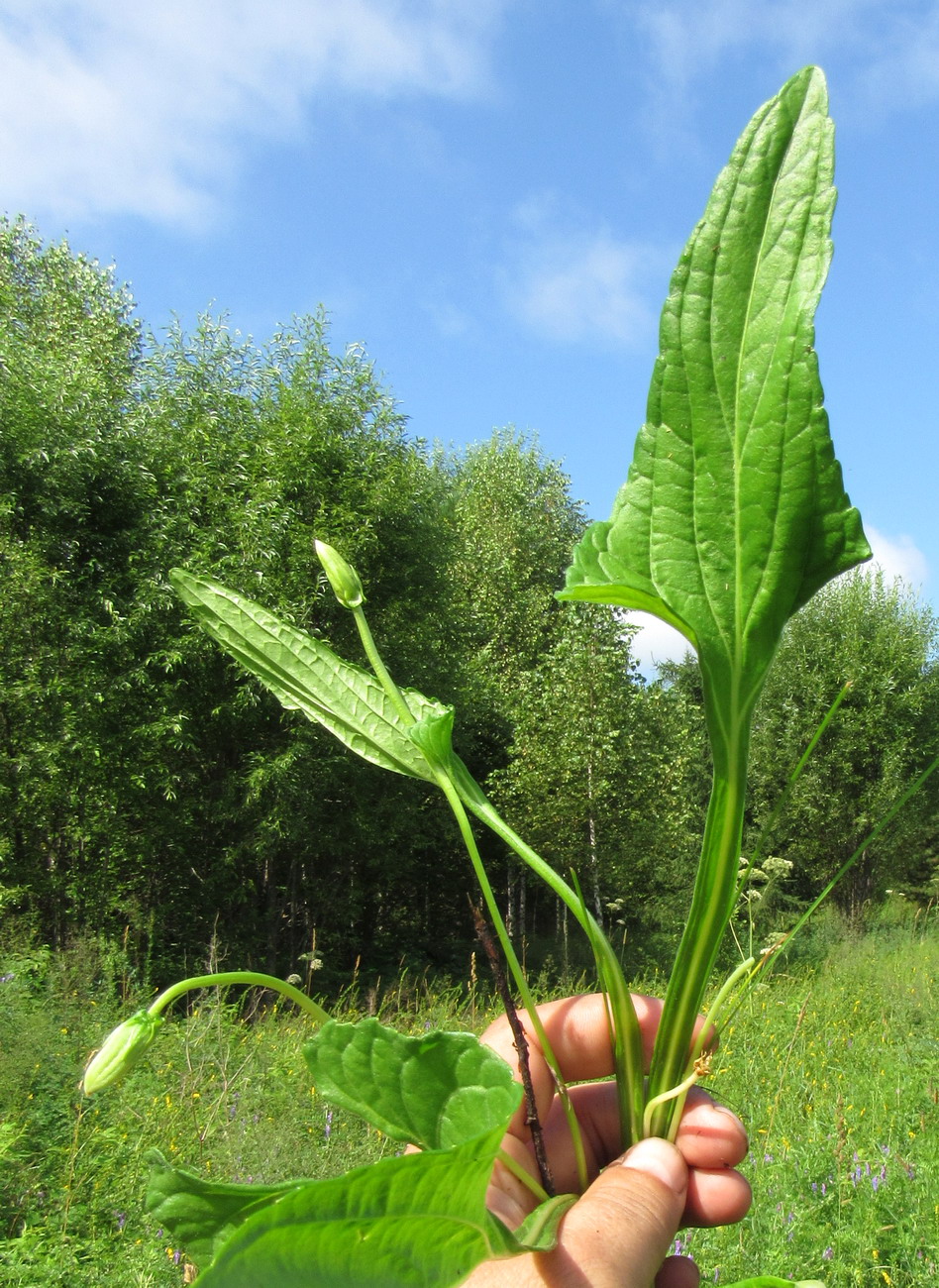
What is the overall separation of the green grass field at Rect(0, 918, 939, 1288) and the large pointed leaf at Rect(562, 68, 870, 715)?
7.21 feet

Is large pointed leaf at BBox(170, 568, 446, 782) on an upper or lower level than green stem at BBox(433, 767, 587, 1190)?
upper

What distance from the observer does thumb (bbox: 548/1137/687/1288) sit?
530 millimetres

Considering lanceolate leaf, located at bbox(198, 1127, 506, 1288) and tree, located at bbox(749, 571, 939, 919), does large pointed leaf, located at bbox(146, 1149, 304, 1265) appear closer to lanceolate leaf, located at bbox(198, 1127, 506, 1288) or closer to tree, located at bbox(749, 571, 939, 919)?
lanceolate leaf, located at bbox(198, 1127, 506, 1288)

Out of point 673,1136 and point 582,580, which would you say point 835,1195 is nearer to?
point 673,1136

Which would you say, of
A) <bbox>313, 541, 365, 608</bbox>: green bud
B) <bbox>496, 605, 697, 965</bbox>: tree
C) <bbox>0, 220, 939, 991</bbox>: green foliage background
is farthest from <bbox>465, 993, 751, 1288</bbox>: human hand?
<bbox>496, 605, 697, 965</bbox>: tree

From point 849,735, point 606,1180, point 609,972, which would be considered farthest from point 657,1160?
point 849,735

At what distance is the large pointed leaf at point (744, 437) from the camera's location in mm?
422

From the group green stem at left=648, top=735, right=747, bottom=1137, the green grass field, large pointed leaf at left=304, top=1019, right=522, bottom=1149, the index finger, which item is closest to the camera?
large pointed leaf at left=304, top=1019, right=522, bottom=1149

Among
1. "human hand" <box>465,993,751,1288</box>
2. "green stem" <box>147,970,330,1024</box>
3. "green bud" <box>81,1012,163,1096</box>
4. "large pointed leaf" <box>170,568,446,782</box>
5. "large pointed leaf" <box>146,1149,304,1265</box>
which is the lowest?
"human hand" <box>465,993,751,1288</box>

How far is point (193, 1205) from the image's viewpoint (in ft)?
1.38

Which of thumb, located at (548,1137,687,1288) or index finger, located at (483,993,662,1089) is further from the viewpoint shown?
index finger, located at (483,993,662,1089)

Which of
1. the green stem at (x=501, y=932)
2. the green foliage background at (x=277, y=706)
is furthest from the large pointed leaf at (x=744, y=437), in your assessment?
the green foliage background at (x=277, y=706)

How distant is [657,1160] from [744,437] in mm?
485

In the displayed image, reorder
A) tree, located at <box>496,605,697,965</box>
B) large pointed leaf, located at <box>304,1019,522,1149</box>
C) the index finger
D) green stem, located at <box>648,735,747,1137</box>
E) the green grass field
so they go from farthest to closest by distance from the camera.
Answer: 1. tree, located at <box>496,605,697,965</box>
2. the green grass field
3. the index finger
4. green stem, located at <box>648,735,747,1137</box>
5. large pointed leaf, located at <box>304,1019,522,1149</box>
